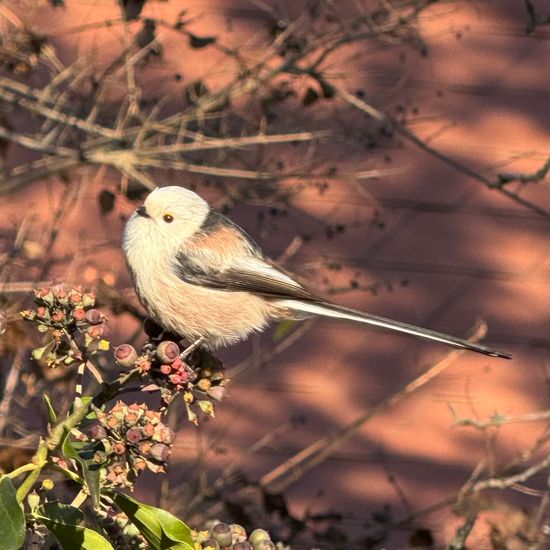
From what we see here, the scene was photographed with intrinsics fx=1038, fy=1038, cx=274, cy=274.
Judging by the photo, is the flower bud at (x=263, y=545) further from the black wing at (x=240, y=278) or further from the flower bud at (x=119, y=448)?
the black wing at (x=240, y=278)

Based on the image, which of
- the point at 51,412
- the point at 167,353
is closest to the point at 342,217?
the point at 167,353

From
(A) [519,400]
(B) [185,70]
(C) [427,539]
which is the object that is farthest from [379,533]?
Result: (B) [185,70]

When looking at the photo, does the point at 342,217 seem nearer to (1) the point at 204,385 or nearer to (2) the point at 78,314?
(1) the point at 204,385

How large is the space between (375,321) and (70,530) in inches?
57.1

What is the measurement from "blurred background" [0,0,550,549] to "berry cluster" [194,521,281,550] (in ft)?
7.55

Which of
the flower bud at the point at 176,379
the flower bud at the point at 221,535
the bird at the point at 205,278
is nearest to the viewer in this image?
the flower bud at the point at 221,535

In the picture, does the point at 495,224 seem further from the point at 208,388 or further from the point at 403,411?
the point at 208,388

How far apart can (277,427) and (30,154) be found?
5.78 feet

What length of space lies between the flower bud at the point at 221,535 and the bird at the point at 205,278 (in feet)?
3.69

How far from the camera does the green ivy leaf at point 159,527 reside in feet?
4.90

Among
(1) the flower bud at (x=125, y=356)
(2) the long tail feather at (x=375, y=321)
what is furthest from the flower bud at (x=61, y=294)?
(2) the long tail feather at (x=375, y=321)

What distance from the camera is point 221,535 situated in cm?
164

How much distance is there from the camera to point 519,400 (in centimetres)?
516

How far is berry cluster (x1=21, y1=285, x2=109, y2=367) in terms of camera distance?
1.73 meters
